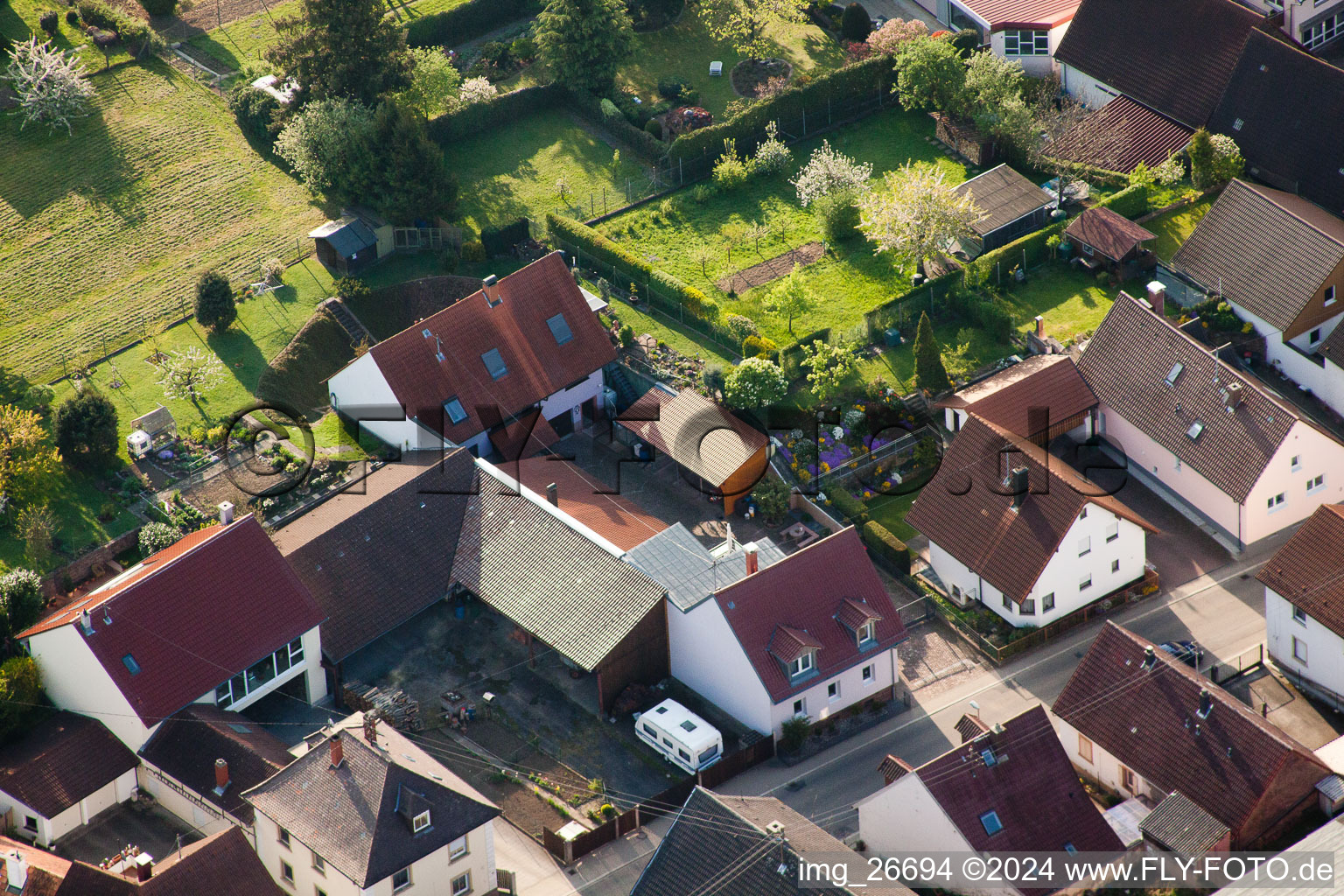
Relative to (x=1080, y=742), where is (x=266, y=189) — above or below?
above

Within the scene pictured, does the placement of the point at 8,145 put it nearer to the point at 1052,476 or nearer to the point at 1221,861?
the point at 1052,476

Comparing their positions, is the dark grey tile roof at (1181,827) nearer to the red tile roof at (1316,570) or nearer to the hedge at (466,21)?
the red tile roof at (1316,570)

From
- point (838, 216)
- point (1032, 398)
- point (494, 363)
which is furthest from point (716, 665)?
point (838, 216)

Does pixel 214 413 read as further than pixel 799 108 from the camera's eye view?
No

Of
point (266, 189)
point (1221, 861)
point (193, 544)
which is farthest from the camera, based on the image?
point (266, 189)

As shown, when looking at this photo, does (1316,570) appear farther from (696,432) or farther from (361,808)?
(361,808)

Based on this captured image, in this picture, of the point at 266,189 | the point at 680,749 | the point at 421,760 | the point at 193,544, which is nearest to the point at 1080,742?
the point at 680,749

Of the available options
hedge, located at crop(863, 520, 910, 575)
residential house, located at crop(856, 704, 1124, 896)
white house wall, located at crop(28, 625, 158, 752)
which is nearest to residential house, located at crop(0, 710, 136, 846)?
white house wall, located at crop(28, 625, 158, 752)
